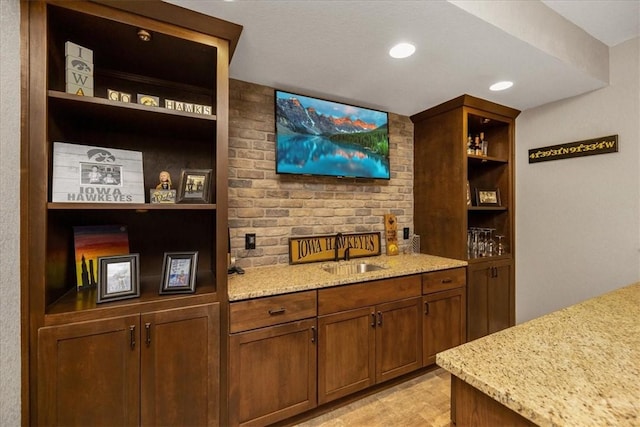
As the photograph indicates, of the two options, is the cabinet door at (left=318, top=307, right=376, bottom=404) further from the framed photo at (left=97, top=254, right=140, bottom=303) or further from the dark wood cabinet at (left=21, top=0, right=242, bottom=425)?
the framed photo at (left=97, top=254, right=140, bottom=303)

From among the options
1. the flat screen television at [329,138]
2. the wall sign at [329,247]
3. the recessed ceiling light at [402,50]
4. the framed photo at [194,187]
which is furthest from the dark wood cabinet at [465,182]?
the framed photo at [194,187]

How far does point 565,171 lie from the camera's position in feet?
8.43

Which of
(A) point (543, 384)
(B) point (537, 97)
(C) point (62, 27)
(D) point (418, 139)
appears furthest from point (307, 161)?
(B) point (537, 97)

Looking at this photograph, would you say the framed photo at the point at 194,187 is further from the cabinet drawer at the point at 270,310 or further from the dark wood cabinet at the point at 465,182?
the dark wood cabinet at the point at 465,182

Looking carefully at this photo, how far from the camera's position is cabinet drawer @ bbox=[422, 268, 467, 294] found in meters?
2.26

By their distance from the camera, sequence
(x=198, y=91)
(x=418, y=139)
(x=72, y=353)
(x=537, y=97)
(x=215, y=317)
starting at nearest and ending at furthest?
1. (x=72, y=353)
2. (x=215, y=317)
3. (x=198, y=91)
4. (x=537, y=97)
5. (x=418, y=139)

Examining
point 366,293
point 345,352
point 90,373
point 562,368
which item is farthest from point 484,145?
point 90,373

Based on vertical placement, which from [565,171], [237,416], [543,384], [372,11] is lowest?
[237,416]

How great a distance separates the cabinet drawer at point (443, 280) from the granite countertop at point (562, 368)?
42.5 inches

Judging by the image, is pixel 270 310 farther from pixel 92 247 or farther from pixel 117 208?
pixel 92 247

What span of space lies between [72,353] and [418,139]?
10.4 feet

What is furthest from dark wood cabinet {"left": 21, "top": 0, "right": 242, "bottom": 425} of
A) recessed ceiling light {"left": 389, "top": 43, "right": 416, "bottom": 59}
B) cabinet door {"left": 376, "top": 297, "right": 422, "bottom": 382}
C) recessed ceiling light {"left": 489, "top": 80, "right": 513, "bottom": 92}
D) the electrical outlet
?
recessed ceiling light {"left": 489, "top": 80, "right": 513, "bottom": 92}

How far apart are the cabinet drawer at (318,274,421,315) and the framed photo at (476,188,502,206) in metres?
1.28

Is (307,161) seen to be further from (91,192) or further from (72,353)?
(72,353)
